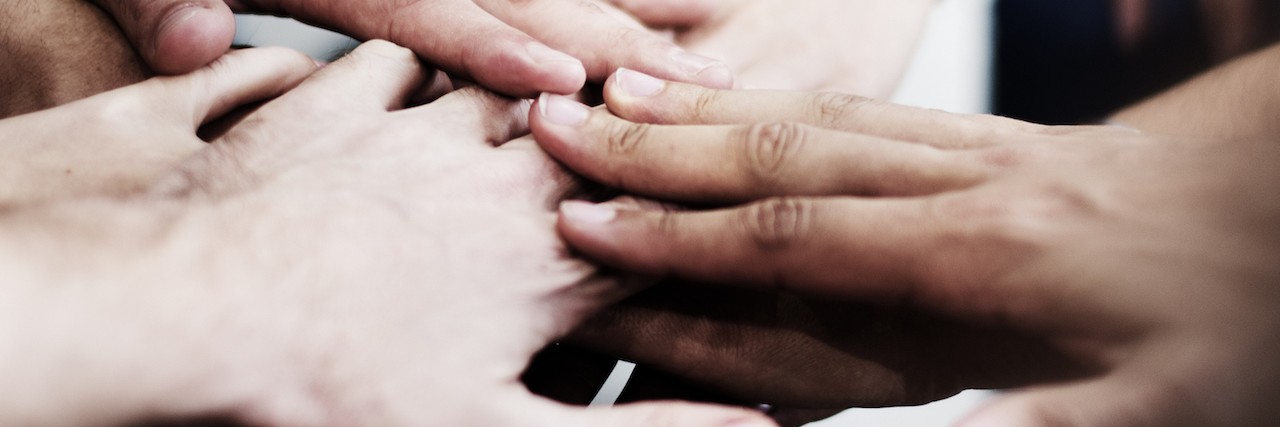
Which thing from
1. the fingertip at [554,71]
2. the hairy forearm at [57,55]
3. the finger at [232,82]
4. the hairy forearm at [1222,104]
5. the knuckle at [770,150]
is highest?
the hairy forearm at [1222,104]

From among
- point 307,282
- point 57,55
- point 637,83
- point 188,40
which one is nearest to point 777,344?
point 637,83

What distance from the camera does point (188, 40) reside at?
83cm

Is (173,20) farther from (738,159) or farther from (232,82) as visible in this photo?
(738,159)

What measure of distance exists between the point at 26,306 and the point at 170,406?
0.11 m

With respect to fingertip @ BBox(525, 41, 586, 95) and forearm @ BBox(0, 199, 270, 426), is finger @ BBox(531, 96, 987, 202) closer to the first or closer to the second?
fingertip @ BBox(525, 41, 586, 95)

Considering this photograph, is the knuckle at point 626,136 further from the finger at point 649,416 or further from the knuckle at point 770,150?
the finger at point 649,416

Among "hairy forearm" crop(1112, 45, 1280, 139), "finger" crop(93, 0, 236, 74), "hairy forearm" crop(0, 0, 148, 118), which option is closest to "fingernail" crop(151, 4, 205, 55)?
"finger" crop(93, 0, 236, 74)

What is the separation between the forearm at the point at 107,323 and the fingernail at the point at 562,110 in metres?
0.36

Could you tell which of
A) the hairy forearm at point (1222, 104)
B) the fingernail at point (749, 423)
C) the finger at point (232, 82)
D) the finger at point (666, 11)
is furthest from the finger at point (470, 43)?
the hairy forearm at point (1222, 104)

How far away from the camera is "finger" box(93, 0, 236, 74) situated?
32.5 inches

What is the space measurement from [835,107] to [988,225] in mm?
260

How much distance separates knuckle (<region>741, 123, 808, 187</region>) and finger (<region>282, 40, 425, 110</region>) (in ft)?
1.39

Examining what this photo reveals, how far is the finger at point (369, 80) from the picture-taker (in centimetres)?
84

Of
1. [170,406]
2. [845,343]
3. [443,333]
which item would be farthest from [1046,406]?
[170,406]
